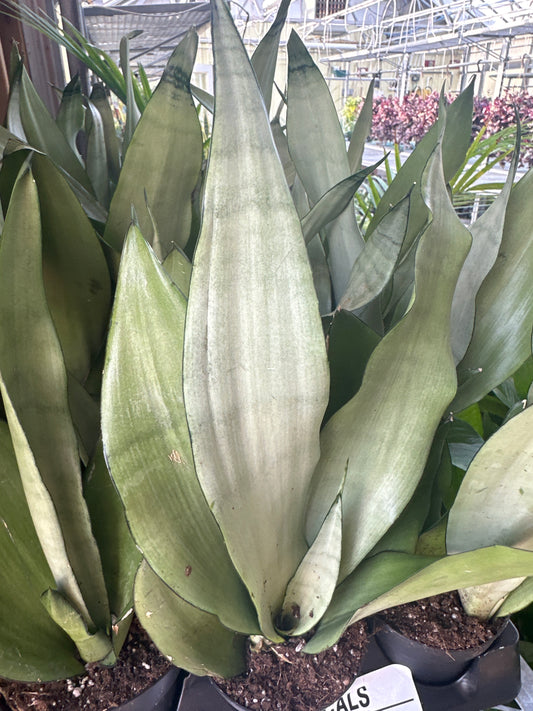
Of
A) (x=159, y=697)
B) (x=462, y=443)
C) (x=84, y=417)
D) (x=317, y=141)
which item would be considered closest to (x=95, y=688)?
(x=159, y=697)

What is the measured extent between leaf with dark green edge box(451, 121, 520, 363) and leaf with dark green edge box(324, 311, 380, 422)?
5 cm

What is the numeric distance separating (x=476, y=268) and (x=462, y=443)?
0.11 metres

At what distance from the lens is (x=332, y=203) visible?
0.29 m

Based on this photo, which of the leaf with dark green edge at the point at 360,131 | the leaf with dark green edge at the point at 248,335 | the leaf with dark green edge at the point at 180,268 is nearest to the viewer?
the leaf with dark green edge at the point at 248,335

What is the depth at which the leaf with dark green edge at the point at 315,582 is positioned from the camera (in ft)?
0.71

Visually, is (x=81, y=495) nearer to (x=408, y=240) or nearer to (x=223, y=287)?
(x=223, y=287)

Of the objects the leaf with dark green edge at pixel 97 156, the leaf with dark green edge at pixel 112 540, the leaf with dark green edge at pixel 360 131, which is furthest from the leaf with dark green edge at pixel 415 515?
the leaf with dark green edge at pixel 97 156

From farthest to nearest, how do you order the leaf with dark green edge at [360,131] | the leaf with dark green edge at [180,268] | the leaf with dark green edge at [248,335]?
the leaf with dark green edge at [360,131] < the leaf with dark green edge at [180,268] < the leaf with dark green edge at [248,335]

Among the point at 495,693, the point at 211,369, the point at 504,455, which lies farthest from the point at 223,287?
the point at 495,693

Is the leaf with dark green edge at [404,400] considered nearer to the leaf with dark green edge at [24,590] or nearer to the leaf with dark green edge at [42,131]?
the leaf with dark green edge at [24,590]

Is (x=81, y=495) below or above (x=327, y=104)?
below

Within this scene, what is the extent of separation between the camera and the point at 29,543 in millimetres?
252

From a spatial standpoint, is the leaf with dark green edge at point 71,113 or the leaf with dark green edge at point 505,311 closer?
the leaf with dark green edge at point 505,311

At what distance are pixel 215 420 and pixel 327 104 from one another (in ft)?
0.86
